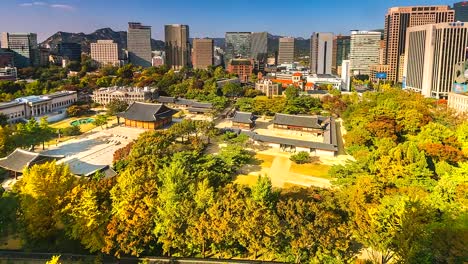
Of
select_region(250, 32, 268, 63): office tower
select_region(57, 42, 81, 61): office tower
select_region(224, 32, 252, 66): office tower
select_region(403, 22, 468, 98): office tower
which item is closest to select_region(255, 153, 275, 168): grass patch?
select_region(403, 22, 468, 98): office tower

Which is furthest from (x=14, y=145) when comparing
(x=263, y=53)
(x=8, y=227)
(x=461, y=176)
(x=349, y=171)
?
(x=263, y=53)

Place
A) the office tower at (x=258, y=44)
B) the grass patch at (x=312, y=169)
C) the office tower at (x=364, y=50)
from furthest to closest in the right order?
the office tower at (x=258, y=44), the office tower at (x=364, y=50), the grass patch at (x=312, y=169)

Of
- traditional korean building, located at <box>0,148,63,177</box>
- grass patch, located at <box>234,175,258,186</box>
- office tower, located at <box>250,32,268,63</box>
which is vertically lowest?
grass patch, located at <box>234,175,258,186</box>

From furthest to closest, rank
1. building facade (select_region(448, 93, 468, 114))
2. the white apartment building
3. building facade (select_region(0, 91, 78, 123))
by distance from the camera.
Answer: the white apartment building, building facade (select_region(448, 93, 468, 114)), building facade (select_region(0, 91, 78, 123))

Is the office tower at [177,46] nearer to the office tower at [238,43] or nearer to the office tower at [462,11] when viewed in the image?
the office tower at [238,43]

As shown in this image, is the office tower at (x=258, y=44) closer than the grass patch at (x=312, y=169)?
No

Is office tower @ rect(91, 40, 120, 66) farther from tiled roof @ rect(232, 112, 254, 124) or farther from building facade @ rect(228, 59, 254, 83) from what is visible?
tiled roof @ rect(232, 112, 254, 124)

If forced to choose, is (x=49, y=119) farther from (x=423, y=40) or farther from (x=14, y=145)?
(x=423, y=40)

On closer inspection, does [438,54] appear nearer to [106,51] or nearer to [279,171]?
[279,171]

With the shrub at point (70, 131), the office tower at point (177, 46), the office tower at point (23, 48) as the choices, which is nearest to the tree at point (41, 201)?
the shrub at point (70, 131)
